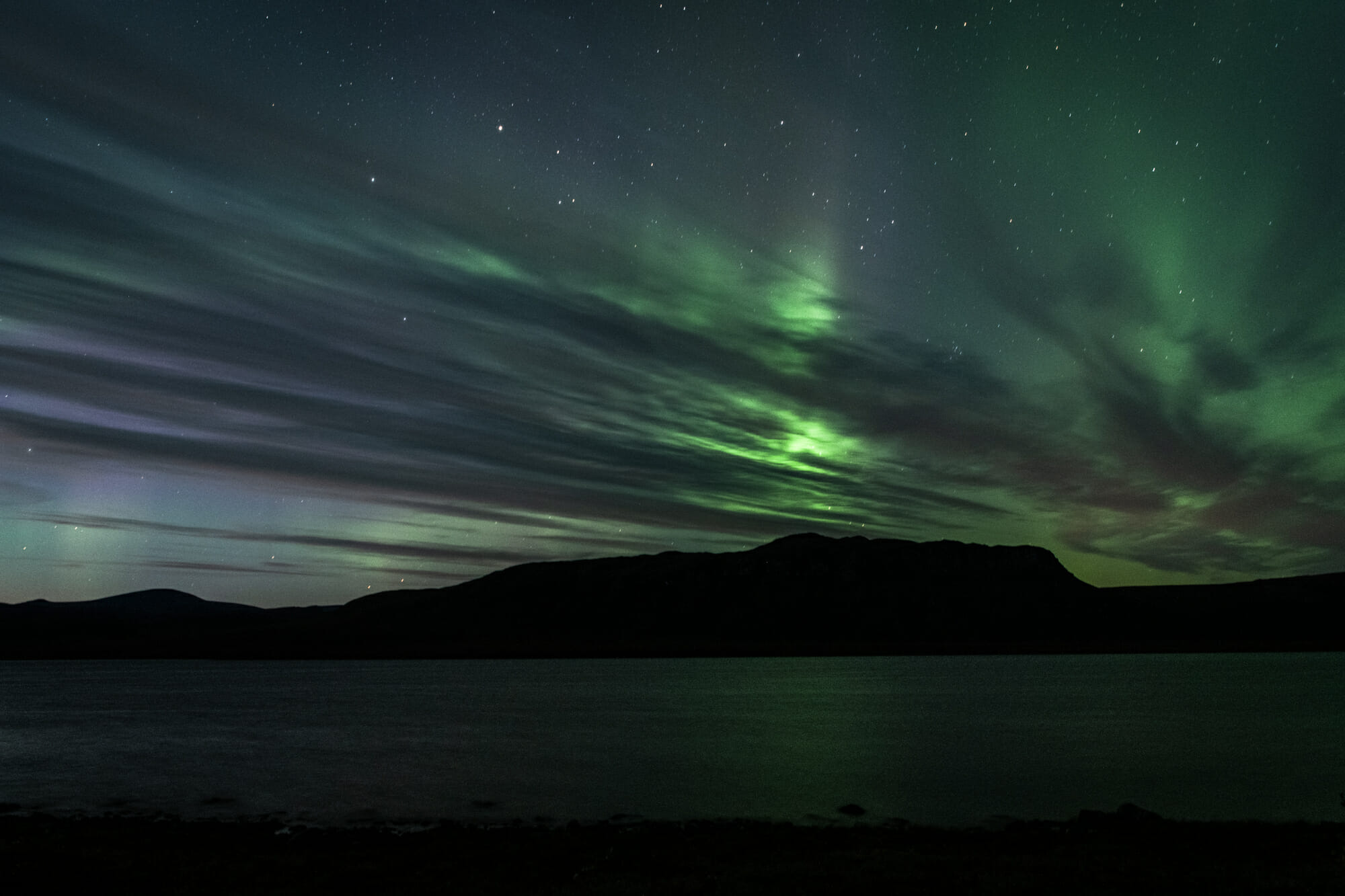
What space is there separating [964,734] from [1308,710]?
42.4 meters

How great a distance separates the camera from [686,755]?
5484 cm

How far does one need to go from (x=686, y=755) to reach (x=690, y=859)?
31799 millimetres

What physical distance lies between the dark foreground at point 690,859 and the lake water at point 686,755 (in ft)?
20.3

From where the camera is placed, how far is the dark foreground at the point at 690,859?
20.1 meters

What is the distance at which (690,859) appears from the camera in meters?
24.0

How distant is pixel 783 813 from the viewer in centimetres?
3562

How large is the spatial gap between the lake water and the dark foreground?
6183 millimetres

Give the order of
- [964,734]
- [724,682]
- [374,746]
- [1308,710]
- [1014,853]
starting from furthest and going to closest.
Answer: [724,682] → [1308,710] → [964,734] → [374,746] → [1014,853]

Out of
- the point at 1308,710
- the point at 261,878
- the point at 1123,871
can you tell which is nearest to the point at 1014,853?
the point at 1123,871

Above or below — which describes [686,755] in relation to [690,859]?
below

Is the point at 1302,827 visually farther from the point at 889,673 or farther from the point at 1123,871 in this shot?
the point at 889,673

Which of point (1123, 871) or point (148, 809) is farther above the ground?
point (1123, 871)

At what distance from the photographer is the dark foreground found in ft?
65.8

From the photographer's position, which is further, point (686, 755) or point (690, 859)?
point (686, 755)
